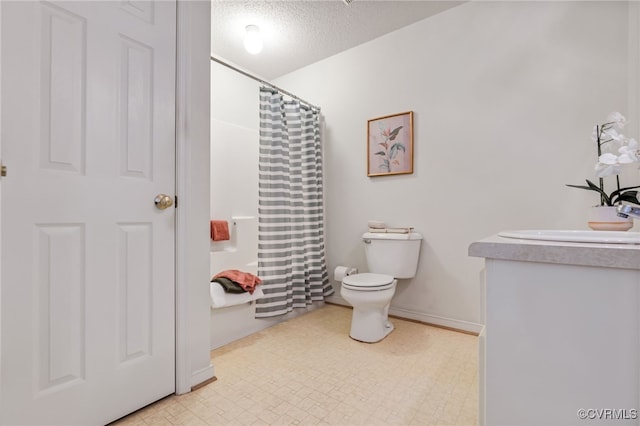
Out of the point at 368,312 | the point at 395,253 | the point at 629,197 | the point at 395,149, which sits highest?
the point at 395,149

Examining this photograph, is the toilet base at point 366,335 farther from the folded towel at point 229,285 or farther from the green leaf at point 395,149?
the green leaf at point 395,149

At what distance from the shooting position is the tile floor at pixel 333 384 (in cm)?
119

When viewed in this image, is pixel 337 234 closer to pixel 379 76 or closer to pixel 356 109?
pixel 356 109

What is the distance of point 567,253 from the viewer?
59 cm

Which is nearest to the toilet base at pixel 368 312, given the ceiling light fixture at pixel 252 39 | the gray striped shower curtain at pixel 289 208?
the gray striped shower curtain at pixel 289 208

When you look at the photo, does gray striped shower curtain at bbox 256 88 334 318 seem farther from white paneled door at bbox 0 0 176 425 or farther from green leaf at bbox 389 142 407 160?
white paneled door at bbox 0 0 176 425

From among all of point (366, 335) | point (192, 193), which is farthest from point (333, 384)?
point (192, 193)

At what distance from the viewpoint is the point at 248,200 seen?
2.63 metres

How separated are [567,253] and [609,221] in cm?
98

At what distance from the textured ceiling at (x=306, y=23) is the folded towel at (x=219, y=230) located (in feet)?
4.97

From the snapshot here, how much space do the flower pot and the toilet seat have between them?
107 cm

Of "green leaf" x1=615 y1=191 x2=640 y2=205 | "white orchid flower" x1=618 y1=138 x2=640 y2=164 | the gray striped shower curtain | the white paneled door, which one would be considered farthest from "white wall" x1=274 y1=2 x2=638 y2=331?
the white paneled door

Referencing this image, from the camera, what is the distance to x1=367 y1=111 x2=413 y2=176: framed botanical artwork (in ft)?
7.56

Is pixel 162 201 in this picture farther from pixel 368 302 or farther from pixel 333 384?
pixel 368 302
